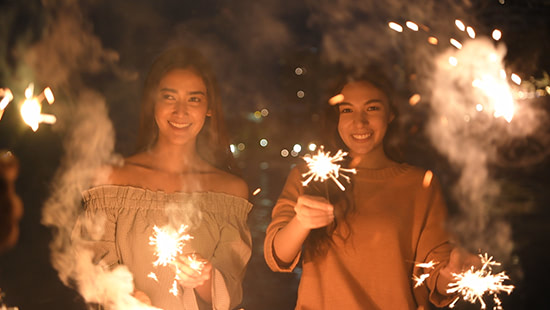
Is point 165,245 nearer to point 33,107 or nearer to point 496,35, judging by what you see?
point 33,107

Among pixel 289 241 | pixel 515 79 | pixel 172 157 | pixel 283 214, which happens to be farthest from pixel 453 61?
pixel 172 157

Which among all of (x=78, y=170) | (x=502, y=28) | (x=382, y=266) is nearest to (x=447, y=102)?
(x=502, y=28)

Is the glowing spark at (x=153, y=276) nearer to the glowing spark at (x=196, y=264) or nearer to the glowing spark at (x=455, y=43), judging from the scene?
the glowing spark at (x=196, y=264)

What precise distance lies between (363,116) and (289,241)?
846mm

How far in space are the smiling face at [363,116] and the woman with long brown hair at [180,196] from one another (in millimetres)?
743

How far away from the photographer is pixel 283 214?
302cm

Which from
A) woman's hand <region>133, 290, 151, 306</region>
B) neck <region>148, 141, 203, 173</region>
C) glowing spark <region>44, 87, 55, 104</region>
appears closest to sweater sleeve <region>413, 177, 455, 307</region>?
neck <region>148, 141, 203, 173</region>

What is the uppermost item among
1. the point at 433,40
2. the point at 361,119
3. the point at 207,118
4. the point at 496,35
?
the point at 496,35

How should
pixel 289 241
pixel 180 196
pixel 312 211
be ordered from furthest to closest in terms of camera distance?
pixel 180 196 < pixel 289 241 < pixel 312 211

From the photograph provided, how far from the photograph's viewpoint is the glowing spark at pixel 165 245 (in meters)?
3.01

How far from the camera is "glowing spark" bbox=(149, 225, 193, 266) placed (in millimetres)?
3006

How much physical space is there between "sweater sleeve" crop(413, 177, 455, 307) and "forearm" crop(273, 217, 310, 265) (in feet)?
2.24

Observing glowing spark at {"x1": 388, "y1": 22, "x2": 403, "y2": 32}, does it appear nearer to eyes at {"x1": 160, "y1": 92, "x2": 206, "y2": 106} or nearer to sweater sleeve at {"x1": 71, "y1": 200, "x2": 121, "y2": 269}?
eyes at {"x1": 160, "y1": 92, "x2": 206, "y2": 106}

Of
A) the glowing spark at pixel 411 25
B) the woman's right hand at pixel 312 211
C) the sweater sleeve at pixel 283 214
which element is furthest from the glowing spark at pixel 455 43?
the woman's right hand at pixel 312 211
